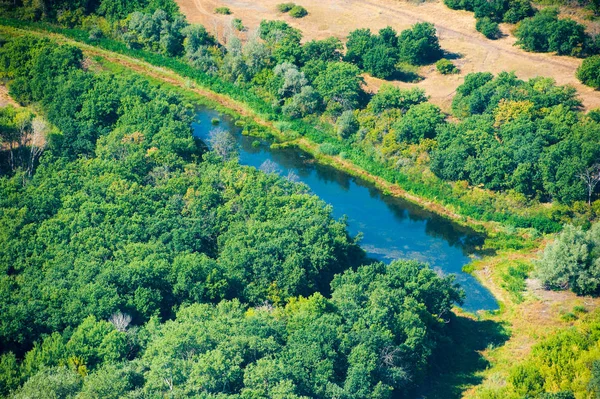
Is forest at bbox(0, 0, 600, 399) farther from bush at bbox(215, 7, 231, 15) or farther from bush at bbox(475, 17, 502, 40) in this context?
bush at bbox(215, 7, 231, 15)

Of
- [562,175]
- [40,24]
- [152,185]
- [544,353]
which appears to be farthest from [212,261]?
[40,24]

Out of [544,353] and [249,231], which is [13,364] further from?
[544,353]

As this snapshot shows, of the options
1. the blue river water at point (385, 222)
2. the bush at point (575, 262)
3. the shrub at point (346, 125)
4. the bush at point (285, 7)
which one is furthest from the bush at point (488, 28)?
the bush at point (575, 262)

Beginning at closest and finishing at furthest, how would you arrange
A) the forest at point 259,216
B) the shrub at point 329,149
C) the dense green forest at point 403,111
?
the forest at point 259,216
the dense green forest at point 403,111
the shrub at point 329,149

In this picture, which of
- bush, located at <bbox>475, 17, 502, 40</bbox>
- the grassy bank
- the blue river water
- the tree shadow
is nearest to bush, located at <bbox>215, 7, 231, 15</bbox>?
the grassy bank

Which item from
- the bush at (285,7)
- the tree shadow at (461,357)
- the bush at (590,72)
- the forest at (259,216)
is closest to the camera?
the forest at (259,216)

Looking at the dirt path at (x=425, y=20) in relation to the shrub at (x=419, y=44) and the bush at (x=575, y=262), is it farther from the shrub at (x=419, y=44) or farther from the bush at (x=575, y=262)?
the bush at (x=575, y=262)
